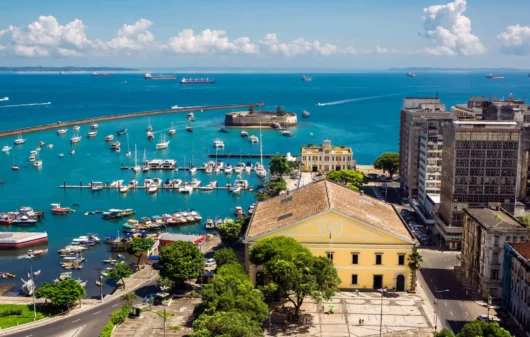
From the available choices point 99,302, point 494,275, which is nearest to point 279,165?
point 99,302

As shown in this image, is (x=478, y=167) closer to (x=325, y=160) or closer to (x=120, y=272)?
(x=120, y=272)

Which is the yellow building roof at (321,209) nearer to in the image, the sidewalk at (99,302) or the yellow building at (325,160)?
the sidewalk at (99,302)

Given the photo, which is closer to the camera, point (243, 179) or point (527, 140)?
point (527, 140)

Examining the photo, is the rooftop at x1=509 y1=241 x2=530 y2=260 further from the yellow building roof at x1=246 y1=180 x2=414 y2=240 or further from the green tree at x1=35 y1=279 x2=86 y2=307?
the green tree at x1=35 y1=279 x2=86 y2=307

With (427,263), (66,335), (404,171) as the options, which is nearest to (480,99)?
(404,171)

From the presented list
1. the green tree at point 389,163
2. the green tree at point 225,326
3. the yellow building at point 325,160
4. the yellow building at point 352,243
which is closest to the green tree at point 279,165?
→ the yellow building at point 325,160

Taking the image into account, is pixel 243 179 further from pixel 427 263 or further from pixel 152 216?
pixel 427 263

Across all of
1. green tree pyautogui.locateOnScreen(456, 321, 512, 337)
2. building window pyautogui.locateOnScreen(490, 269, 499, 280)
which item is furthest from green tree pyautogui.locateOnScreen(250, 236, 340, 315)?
building window pyautogui.locateOnScreen(490, 269, 499, 280)
